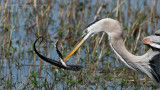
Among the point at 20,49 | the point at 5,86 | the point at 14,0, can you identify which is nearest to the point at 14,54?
the point at 20,49

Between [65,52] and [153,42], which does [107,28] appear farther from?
[65,52]

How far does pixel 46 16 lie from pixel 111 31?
3174 mm

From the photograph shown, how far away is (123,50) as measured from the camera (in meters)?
4.64

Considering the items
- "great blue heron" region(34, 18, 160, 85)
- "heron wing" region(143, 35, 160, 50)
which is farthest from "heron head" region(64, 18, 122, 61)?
"heron wing" region(143, 35, 160, 50)

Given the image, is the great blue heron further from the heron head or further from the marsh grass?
the marsh grass

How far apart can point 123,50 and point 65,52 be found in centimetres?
191

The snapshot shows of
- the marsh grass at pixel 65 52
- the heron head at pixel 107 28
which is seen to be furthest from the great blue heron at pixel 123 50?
the marsh grass at pixel 65 52

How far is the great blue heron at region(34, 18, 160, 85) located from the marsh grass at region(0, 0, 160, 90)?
0.29m

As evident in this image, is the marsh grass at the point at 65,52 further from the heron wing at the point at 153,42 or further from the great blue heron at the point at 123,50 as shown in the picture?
the heron wing at the point at 153,42

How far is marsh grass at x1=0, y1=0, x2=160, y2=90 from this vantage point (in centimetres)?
522

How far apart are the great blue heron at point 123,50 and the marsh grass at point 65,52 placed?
290 mm

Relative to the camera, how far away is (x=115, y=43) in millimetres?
4602

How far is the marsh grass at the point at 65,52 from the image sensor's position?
5219 millimetres

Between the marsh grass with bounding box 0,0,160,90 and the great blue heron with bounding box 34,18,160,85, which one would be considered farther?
the marsh grass with bounding box 0,0,160,90
